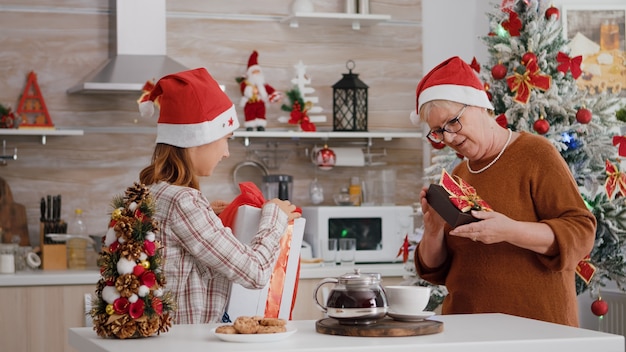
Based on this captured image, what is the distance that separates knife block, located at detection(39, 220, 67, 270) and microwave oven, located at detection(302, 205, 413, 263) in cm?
125

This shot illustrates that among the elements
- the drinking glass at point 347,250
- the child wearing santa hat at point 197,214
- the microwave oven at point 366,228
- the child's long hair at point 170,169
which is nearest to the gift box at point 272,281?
the child wearing santa hat at point 197,214

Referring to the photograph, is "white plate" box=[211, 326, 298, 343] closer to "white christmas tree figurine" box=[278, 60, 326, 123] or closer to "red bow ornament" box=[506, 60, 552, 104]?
"red bow ornament" box=[506, 60, 552, 104]

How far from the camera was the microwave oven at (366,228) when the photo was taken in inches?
196

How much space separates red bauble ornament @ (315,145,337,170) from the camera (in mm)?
5207

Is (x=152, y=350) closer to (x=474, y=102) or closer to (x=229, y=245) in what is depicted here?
(x=229, y=245)

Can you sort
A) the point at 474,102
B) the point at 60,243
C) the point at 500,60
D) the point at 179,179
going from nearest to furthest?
the point at 179,179, the point at 474,102, the point at 500,60, the point at 60,243

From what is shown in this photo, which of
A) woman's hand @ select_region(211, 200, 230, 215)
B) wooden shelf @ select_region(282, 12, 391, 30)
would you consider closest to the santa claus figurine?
wooden shelf @ select_region(282, 12, 391, 30)

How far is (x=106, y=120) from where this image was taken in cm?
509

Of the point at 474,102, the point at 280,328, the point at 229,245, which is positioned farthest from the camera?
the point at 474,102

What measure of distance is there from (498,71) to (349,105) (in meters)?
1.43

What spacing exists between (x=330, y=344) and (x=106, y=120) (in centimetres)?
347

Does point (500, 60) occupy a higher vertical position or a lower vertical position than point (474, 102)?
higher

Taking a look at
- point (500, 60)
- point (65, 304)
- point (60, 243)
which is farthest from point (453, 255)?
point (60, 243)

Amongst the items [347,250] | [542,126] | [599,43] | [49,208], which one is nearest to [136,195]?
[542,126]
